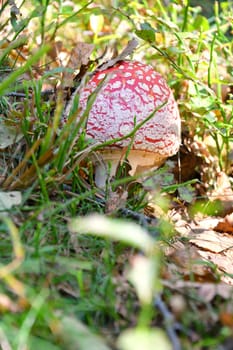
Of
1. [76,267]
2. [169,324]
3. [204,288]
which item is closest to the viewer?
[169,324]

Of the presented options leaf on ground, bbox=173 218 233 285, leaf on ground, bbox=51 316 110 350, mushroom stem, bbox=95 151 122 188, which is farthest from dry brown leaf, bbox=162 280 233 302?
mushroom stem, bbox=95 151 122 188

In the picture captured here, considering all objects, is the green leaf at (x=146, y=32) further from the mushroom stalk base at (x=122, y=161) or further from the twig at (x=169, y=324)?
the twig at (x=169, y=324)

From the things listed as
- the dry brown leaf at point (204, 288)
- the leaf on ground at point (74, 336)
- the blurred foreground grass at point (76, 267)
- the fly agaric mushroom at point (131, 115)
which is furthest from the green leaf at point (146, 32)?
the leaf on ground at point (74, 336)

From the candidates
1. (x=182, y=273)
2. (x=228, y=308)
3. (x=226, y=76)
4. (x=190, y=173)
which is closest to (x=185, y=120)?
(x=190, y=173)

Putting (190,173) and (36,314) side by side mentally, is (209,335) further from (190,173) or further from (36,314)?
(190,173)

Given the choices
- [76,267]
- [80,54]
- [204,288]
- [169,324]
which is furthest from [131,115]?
[169,324]

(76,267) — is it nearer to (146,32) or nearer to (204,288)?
(204,288)

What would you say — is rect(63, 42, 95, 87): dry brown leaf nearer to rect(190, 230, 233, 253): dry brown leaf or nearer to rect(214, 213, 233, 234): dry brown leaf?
rect(190, 230, 233, 253): dry brown leaf
